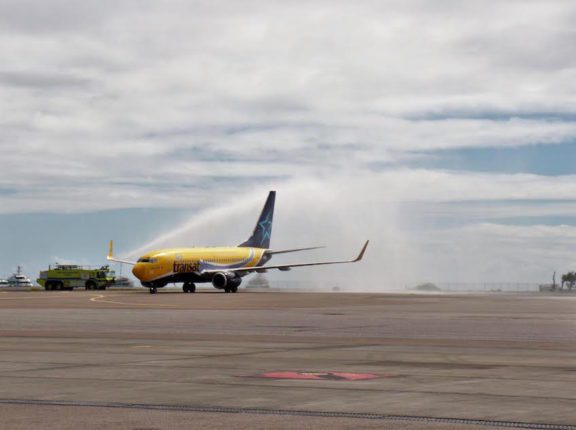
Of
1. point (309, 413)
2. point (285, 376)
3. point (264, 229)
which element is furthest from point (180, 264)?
point (309, 413)

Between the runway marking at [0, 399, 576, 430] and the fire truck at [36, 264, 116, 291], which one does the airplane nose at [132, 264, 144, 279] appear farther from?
the runway marking at [0, 399, 576, 430]

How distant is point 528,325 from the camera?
129 ft

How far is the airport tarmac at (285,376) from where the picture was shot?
14.0 meters

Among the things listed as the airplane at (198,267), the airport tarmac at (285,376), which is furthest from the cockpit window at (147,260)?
the airport tarmac at (285,376)

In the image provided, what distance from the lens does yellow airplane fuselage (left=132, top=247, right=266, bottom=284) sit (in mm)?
101625

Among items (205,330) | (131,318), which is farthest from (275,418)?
(131,318)

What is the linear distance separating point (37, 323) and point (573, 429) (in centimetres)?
2959

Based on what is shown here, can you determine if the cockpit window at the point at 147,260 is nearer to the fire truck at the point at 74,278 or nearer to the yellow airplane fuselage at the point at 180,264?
the yellow airplane fuselage at the point at 180,264

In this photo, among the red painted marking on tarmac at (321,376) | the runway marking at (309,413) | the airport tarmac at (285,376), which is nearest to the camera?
the runway marking at (309,413)

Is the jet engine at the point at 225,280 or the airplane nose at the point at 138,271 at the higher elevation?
the airplane nose at the point at 138,271

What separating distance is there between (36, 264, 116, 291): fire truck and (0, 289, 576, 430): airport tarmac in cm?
9295

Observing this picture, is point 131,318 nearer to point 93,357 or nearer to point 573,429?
point 93,357

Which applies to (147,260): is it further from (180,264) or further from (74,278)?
(74,278)

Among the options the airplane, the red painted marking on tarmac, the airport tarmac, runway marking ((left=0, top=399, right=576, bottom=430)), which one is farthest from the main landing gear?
runway marking ((left=0, top=399, right=576, bottom=430))
